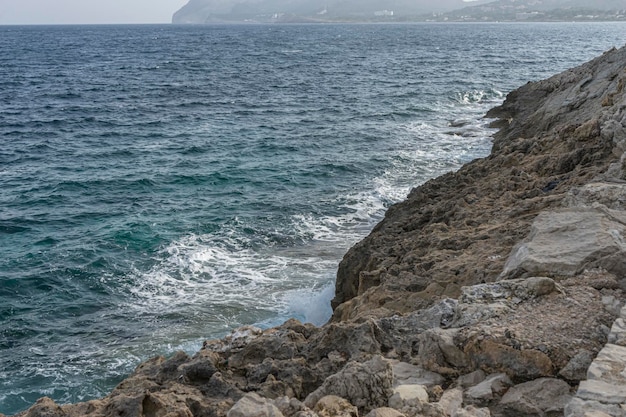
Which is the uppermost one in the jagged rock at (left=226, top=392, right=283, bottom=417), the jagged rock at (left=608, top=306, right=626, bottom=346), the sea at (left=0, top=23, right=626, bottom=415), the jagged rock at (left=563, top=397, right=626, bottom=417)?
the jagged rock at (left=608, top=306, right=626, bottom=346)

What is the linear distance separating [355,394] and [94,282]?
13175mm

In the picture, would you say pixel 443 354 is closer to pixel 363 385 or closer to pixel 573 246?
pixel 363 385

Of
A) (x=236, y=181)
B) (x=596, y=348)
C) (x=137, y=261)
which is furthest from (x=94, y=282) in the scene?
(x=596, y=348)

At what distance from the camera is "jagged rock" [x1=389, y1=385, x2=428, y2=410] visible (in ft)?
21.0

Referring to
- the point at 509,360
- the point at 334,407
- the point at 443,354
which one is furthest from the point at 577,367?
the point at 334,407

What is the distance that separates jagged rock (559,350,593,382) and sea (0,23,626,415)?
888cm

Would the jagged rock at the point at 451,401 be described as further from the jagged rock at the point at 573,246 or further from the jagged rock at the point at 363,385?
the jagged rock at the point at 573,246

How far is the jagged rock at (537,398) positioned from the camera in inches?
243

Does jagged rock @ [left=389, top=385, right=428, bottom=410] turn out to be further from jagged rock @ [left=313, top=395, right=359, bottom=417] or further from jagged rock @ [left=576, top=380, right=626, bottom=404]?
jagged rock @ [left=576, top=380, right=626, bottom=404]

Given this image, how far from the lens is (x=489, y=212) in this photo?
45.8 ft

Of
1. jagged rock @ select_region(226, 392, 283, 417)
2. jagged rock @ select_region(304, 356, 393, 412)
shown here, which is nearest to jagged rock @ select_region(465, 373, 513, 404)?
jagged rock @ select_region(304, 356, 393, 412)

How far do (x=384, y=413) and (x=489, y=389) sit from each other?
1.38m

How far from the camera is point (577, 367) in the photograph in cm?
652

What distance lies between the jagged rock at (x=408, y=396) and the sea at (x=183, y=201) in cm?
825
